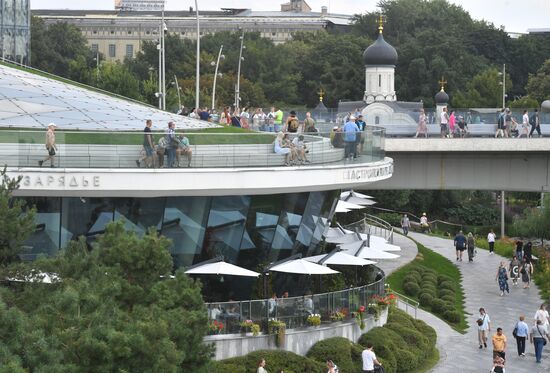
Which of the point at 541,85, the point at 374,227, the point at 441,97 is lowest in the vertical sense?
the point at 374,227

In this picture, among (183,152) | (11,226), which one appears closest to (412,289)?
(183,152)

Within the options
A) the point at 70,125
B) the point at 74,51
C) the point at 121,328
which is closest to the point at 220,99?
the point at 74,51

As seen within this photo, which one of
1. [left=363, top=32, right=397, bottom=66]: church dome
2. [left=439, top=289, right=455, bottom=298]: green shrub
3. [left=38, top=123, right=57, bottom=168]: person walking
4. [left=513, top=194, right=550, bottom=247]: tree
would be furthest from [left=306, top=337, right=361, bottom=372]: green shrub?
[left=363, top=32, right=397, bottom=66]: church dome

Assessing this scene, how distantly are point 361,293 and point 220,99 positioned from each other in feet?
271

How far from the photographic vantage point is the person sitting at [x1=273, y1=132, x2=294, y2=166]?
41.8 meters

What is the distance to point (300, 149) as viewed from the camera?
42.4 metres

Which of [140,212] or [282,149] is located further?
[282,149]

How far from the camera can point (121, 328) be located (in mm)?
27641

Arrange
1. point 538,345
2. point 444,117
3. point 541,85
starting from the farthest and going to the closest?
point 541,85 → point 444,117 → point 538,345

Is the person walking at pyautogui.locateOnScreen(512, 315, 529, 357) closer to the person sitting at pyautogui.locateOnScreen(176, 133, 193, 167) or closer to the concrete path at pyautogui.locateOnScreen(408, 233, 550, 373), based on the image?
the concrete path at pyautogui.locateOnScreen(408, 233, 550, 373)

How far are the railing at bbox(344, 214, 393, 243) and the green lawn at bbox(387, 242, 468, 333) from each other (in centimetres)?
150

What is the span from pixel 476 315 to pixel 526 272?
6.91m

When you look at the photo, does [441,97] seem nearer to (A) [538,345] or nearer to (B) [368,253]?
(B) [368,253]

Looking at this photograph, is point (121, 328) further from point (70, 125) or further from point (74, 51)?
→ point (74, 51)
